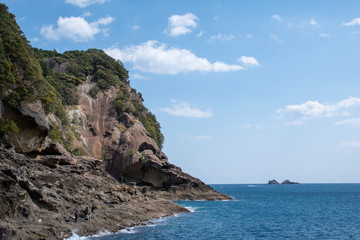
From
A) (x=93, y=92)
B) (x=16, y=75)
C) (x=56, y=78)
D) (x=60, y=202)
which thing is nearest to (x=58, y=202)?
(x=60, y=202)

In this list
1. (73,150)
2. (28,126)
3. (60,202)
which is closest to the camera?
(60,202)

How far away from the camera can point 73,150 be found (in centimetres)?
5209

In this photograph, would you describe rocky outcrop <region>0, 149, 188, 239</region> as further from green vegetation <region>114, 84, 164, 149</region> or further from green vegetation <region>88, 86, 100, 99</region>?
green vegetation <region>88, 86, 100, 99</region>

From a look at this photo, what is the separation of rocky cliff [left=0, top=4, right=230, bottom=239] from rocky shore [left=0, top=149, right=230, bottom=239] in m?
0.07

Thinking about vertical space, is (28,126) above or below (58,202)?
above

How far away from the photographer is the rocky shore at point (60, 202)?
2255cm

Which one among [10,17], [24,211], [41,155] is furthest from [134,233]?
[10,17]

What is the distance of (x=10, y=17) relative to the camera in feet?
156

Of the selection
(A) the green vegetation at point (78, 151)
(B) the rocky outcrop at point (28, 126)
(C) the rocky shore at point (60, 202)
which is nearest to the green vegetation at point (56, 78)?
(B) the rocky outcrop at point (28, 126)

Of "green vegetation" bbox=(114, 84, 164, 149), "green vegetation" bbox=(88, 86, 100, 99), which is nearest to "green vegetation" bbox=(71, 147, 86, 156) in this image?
"green vegetation" bbox=(114, 84, 164, 149)

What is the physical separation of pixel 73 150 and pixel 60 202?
25.0 m

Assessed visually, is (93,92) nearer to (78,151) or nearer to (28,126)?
(78,151)

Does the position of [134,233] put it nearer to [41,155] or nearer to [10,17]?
[41,155]

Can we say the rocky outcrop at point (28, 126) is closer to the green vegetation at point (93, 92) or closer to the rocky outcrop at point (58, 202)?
the rocky outcrop at point (58, 202)
